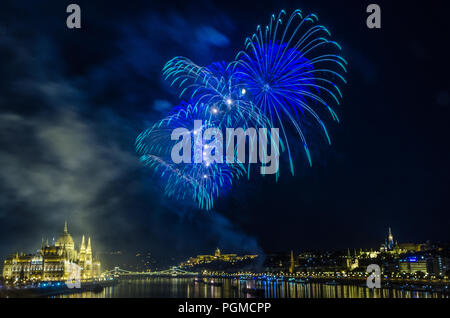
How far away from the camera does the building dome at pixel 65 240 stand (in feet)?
446

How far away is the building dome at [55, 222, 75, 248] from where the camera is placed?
446ft

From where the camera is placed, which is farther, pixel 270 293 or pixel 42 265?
pixel 42 265

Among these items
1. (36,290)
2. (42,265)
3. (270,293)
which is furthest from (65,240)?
(270,293)

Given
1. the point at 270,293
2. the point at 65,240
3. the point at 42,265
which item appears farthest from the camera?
the point at 65,240

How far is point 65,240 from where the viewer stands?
137 metres

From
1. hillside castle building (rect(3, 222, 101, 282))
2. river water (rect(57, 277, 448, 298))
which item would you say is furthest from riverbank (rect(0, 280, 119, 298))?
hillside castle building (rect(3, 222, 101, 282))

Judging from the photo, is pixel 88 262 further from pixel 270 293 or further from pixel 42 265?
pixel 270 293

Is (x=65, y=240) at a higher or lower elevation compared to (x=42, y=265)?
higher

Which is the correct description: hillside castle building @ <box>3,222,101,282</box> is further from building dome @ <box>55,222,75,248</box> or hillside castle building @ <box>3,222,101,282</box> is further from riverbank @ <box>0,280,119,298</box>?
riverbank @ <box>0,280,119,298</box>

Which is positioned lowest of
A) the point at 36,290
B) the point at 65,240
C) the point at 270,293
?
the point at 270,293
